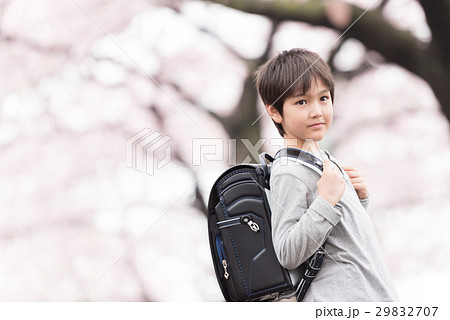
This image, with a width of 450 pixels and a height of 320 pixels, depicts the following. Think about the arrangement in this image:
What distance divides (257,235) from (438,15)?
3.42 feet

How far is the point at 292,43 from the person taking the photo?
202cm

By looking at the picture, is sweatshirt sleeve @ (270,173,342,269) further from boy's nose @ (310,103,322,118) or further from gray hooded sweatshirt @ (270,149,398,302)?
boy's nose @ (310,103,322,118)

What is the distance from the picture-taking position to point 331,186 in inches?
34.1

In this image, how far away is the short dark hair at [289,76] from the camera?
0.94 m

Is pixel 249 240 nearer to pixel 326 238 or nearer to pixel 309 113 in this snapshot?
pixel 326 238

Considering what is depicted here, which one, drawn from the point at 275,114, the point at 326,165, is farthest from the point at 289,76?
the point at 326,165

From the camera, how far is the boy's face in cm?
92

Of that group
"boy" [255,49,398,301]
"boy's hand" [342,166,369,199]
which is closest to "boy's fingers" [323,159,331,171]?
"boy" [255,49,398,301]

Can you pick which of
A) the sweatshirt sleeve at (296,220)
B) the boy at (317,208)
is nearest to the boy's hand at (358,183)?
the boy at (317,208)

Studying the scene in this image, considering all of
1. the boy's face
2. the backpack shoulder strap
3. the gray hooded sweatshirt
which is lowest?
the gray hooded sweatshirt

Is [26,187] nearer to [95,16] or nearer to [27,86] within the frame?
[27,86]

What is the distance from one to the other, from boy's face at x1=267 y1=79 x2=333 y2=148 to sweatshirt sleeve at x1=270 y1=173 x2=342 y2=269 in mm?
88

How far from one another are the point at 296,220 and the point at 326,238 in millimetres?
61

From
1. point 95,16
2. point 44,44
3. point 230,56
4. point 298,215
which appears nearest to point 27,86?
point 44,44
